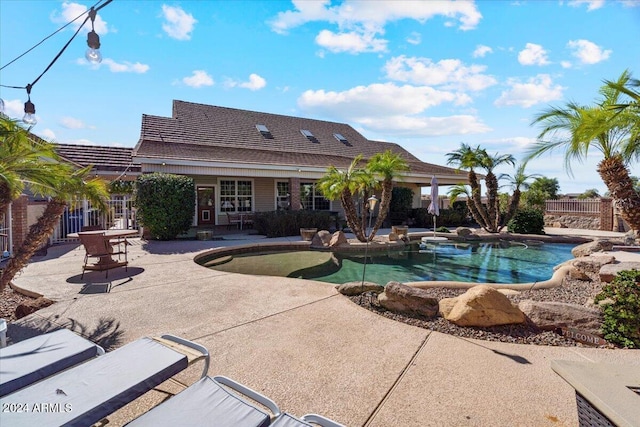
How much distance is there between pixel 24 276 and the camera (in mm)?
7520

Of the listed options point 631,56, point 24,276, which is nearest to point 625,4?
point 631,56

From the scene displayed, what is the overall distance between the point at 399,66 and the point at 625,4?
8011 millimetres

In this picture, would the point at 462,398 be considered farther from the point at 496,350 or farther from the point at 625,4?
the point at 625,4

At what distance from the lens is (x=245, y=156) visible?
17547mm

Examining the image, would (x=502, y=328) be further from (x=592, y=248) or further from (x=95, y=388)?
(x=592, y=248)

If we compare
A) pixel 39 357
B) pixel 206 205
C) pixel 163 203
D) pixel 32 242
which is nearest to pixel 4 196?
pixel 32 242

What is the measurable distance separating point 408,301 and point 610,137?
15.5ft

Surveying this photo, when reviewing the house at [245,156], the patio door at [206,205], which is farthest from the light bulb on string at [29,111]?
the patio door at [206,205]

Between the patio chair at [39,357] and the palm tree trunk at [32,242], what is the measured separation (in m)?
2.93

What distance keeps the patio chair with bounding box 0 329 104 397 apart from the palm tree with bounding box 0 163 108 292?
2881mm

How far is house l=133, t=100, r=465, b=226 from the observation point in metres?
15.6

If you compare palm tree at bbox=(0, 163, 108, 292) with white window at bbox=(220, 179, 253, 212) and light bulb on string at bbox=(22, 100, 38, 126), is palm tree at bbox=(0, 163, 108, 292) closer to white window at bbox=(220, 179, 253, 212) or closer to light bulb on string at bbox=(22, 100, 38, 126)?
light bulb on string at bbox=(22, 100, 38, 126)


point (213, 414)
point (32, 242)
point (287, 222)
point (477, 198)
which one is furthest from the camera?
point (477, 198)

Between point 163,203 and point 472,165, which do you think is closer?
point 163,203
